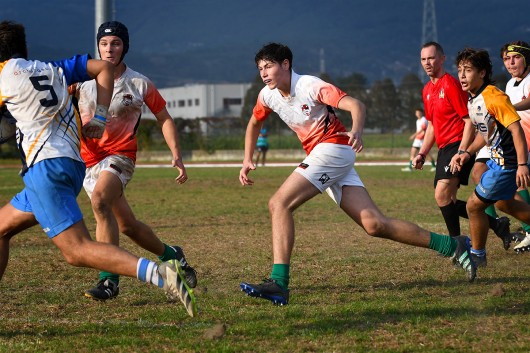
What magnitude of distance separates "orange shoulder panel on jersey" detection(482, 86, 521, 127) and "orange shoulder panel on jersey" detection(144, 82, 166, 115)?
2996mm

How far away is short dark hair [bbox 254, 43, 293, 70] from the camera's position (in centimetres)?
710

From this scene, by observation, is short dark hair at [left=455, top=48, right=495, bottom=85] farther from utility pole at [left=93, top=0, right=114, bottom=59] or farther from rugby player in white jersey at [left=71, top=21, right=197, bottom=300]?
utility pole at [left=93, top=0, right=114, bottom=59]

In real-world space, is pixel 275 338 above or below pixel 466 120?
below

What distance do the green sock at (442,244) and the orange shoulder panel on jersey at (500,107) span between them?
117 centimetres

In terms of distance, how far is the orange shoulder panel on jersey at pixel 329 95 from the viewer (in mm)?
6906

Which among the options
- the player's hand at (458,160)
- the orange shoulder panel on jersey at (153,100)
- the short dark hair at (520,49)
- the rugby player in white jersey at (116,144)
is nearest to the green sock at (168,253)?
the rugby player in white jersey at (116,144)

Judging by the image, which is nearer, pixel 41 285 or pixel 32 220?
pixel 32 220

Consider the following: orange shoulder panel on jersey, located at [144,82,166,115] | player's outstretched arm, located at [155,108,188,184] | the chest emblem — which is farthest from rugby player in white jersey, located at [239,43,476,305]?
the chest emblem

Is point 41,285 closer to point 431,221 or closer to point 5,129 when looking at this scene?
point 5,129

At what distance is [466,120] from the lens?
898cm

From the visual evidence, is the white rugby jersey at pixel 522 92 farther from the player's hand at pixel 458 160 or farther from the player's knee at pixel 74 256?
the player's knee at pixel 74 256

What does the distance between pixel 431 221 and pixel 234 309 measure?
23.4 ft

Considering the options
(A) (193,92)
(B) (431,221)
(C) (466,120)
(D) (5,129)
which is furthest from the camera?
(A) (193,92)

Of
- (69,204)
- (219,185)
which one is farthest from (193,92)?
(69,204)
